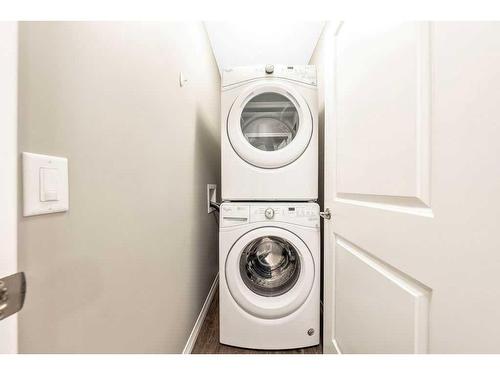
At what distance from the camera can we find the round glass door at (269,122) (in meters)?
1.47

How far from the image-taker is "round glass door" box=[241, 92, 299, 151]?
1472 mm

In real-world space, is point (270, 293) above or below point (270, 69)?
below

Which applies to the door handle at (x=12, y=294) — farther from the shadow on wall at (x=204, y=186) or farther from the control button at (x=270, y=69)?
the control button at (x=270, y=69)

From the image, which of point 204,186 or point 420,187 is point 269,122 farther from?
point 420,187

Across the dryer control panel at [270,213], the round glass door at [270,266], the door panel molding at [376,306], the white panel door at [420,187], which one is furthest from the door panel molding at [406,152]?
the round glass door at [270,266]

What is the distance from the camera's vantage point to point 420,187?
0.51 metres

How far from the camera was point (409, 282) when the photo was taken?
549mm

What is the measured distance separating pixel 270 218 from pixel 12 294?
1.07 meters

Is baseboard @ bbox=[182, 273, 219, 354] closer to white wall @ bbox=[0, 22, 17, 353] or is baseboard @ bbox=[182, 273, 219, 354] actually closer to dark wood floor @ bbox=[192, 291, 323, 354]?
dark wood floor @ bbox=[192, 291, 323, 354]

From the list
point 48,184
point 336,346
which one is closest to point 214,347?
point 336,346

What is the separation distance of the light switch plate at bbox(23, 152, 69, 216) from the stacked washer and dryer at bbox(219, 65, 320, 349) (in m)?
0.92
